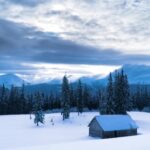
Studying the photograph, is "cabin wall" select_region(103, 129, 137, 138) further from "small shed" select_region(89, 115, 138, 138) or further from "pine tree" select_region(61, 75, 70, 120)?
"pine tree" select_region(61, 75, 70, 120)

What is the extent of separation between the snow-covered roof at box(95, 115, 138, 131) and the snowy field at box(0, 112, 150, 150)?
300 cm

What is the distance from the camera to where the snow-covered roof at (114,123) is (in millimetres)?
56281

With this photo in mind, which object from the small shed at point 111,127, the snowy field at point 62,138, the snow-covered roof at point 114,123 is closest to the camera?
the snowy field at point 62,138

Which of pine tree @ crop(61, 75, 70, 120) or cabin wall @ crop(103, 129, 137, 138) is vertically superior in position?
pine tree @ crop(61, 75, 70, 120)

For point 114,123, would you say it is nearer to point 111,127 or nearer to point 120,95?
point 111,127

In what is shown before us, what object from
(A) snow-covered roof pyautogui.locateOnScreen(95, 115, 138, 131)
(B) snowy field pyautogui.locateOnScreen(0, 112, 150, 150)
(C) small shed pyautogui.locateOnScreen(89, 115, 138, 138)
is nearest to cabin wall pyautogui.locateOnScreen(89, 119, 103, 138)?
(C) small shed pyautogui.locateOnScreen(89, 115, 138, 138)

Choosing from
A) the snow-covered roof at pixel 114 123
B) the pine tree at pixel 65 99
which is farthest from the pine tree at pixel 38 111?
the snow-covered roof at pixel 114 123

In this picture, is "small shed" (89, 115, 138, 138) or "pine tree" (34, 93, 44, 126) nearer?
"small shed" (89, 115, 138, 138)

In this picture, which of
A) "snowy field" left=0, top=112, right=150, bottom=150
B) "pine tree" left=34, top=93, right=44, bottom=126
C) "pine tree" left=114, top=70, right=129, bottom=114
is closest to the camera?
"snowy field" left=0, top=112, right=150, bottom=150

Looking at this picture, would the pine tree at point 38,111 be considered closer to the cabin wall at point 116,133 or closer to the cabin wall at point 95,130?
the cabin wall at point 95,130

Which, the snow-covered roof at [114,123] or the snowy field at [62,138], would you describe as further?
the snow-covered roof at [114,123]

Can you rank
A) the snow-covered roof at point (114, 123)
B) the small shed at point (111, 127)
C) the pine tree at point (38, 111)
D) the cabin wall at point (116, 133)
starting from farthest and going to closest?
1. the pine tree at point (38, 111)
2. the snow-covered roof at point (114, 123)
3. the small shed at point (111, 127)
4. the cabin wall at point (116, 133)

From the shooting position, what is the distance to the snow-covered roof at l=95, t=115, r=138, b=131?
5628 cm

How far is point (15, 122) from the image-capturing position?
79938 millimetres
